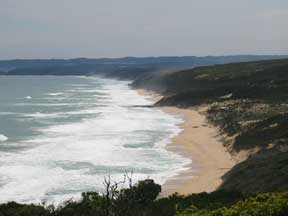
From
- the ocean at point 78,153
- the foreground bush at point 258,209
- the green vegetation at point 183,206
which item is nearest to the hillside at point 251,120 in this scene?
the green vegetation at point 183,206

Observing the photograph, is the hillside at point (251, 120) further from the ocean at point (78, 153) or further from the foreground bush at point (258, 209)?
the foreground bush at point (258, 209)

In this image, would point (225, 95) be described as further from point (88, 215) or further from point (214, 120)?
point (88, 215)

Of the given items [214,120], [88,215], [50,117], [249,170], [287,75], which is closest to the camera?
[88,215]

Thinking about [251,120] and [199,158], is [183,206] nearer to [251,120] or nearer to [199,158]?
[199,158]

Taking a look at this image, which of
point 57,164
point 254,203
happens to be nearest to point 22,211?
point 254,203

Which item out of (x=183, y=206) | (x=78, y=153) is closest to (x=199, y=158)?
(x=78, y=153)

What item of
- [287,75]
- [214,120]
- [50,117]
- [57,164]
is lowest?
[57,164]

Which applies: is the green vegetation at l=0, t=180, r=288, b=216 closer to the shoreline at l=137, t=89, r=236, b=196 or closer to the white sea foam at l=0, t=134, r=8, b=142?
the shoreline at l=137, t=89, r=236, b=196
